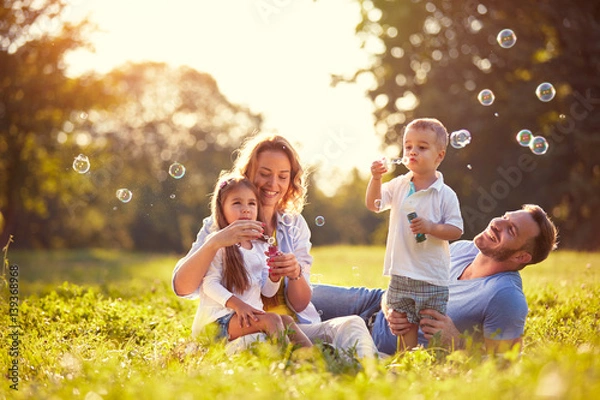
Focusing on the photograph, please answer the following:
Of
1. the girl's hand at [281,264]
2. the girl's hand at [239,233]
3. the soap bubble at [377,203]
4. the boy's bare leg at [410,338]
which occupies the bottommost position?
the boy's bare leg at [410,338]

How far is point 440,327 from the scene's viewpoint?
12.7 feet

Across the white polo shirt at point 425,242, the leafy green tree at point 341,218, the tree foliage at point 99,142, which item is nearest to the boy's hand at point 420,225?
the white polo shirt at point 425,242

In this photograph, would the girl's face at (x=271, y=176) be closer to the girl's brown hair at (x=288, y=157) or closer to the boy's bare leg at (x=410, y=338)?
the girl's brown hair at (x=288, y=157)

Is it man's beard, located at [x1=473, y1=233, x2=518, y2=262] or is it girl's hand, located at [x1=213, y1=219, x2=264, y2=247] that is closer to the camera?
girl's hand, located at [x1=213, y1=219, x2=264, y2=247]

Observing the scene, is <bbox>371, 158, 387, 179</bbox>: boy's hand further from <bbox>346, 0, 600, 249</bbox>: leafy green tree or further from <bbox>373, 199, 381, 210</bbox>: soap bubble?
<bbox>346, 0, 600, 249</bbox>: leafy green tree

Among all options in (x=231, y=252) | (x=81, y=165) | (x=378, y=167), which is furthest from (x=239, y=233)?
(x=81, y=165)

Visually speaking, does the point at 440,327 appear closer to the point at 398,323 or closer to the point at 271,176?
the point at 398,323

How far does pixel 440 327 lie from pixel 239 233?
1.22 meters

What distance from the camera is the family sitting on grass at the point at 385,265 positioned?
3760 millimetres

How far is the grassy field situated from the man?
25cm

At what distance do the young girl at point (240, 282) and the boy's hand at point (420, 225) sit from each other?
794mm

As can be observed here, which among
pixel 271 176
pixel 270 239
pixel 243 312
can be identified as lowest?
pixel 243 312

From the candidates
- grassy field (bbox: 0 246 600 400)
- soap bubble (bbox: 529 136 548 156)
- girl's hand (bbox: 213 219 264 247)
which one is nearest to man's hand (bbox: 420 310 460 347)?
grassy field (bbox: 0 246 600 400)

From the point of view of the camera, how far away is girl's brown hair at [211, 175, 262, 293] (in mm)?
3852
